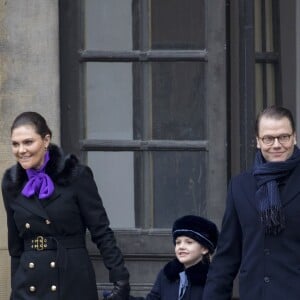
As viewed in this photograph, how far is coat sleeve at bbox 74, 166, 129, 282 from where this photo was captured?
7770 mm

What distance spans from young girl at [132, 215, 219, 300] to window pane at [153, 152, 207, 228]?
3.81ft

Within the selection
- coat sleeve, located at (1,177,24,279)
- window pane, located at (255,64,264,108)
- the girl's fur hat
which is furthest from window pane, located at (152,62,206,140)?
coat sleeve, located at (1,177,24,279)

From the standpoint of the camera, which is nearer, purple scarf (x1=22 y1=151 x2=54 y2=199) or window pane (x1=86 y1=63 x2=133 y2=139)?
purple scarf (x1=22 y1=151 x2=54 y2=199)

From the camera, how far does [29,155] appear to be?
766cm

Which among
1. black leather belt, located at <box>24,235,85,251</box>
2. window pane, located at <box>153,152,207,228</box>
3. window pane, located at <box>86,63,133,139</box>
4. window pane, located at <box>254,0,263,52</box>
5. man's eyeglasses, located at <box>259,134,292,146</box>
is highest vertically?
window pane, located at <box>254,0,263,52</box>

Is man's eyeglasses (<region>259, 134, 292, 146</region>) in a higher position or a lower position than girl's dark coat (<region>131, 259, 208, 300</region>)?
higher

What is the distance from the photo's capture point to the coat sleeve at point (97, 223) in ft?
25.5

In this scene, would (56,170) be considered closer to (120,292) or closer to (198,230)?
(120,292)

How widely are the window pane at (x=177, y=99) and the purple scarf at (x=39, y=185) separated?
1.54 metres

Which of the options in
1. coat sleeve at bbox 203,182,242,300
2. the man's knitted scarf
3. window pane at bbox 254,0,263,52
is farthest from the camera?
window pane at bbox 254,0,263,52

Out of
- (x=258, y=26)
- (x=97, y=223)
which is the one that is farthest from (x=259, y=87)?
(x=97, y=223)

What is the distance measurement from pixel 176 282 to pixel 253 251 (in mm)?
1048

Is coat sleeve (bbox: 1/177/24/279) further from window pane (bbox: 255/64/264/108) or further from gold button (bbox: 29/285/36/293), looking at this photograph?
window pane (bbox: 255/64/264/108)

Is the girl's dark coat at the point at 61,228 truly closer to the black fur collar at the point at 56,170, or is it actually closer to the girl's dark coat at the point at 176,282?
the black fur collar at the point at 56,170
